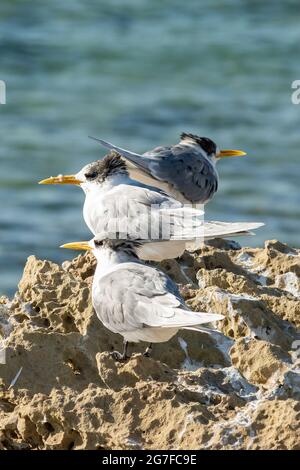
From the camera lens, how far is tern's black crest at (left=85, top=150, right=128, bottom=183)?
20.8 ft

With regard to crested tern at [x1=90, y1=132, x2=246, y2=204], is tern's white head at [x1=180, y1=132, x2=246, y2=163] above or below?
above

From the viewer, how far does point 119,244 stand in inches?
200

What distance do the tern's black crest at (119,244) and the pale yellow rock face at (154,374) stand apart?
0.18m

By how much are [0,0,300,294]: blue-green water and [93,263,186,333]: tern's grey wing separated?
17.1ft

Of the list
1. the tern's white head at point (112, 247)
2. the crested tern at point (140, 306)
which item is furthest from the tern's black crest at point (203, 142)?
the crested tern at point (140, 306)

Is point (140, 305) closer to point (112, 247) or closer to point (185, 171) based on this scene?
point (112, 247)

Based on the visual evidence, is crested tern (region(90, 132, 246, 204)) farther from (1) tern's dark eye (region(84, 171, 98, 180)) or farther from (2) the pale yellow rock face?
(2) the pale yellow rock face

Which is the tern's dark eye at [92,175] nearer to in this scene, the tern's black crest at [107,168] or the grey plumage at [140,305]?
the tern's black crest at [107,168]

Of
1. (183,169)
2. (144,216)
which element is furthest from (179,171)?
(144,216)

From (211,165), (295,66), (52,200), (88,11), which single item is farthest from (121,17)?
(211,165)

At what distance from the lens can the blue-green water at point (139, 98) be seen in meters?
10.8

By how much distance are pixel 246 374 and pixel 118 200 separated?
1.74m

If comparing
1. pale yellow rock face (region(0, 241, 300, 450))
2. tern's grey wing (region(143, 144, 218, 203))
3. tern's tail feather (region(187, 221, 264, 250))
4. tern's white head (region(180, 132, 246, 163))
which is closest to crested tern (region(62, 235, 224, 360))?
pale yellow rock face (region(0, 241, 300, 450))

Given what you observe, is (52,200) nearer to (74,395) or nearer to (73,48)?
(73,48)
